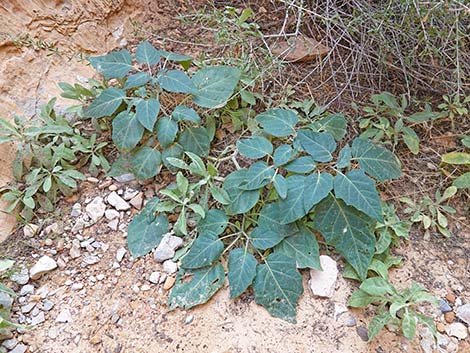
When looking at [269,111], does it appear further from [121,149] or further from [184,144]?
[121,149]

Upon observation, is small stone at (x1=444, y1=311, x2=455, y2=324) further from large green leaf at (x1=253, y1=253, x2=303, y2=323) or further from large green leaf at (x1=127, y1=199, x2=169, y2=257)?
large green leaf at (x1=127, y1=199, x2=169, y2=257)

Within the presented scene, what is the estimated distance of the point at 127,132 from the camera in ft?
4.06

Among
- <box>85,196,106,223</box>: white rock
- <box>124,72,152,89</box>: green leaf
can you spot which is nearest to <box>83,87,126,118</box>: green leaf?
<box>124,72,152,89</box>: green leaf

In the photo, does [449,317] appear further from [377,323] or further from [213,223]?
[213,223]

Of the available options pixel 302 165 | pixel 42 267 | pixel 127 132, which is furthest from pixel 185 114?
pixel 42 267

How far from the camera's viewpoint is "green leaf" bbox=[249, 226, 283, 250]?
110cm

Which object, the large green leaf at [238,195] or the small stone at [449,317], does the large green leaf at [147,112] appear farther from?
the small stone at [449,317]

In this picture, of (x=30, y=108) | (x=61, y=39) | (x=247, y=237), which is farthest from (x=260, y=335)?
(x=61, y=39)

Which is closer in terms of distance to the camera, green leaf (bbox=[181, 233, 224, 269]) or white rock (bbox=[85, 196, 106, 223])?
green leaf (bbox=[181, 233, 224, 269])

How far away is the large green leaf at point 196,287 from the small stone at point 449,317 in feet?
1.96

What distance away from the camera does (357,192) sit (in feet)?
3.53

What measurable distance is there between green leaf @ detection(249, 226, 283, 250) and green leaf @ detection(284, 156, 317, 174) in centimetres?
18

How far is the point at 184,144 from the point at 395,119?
725 mm

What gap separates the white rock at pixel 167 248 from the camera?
114 cm
